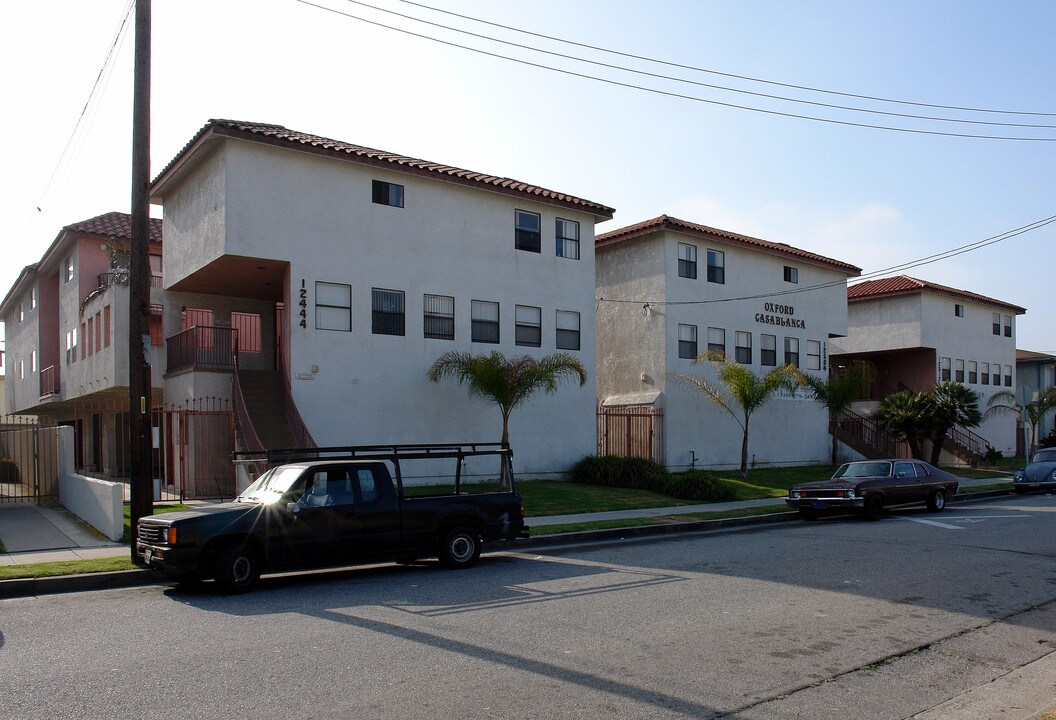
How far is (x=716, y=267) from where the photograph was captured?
3212 centimetres

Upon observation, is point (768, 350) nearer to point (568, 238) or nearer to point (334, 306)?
point (568, 238)

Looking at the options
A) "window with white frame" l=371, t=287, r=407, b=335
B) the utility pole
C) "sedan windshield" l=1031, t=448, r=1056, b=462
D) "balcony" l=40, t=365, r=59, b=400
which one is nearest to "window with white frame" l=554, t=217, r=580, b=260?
"window with white frame" l=371, t=287, r=407, b=335

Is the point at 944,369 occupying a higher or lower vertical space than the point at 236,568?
higher

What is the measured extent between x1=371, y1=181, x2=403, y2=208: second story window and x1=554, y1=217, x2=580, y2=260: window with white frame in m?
5.54

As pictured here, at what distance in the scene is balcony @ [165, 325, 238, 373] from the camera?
22.5m

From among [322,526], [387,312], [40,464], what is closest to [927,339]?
[387,312]

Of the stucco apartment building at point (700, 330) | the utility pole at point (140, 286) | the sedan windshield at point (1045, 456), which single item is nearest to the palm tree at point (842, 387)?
the stucco apartment building at point (700, 330)

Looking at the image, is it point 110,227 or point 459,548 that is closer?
point 459,548

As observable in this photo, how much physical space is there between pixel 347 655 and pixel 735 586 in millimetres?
5104

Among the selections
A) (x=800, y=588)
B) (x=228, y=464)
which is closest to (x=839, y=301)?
(x=228, y=464)

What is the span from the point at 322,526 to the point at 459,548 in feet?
6.89

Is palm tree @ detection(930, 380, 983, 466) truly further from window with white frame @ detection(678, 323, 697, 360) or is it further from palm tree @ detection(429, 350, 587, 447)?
palm tree @ detection(429, 350, 587, 447)

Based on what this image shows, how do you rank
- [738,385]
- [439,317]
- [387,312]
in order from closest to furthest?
[387,312] → [439,317] → [738,385]

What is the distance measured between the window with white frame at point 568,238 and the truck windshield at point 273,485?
16.8 meters
